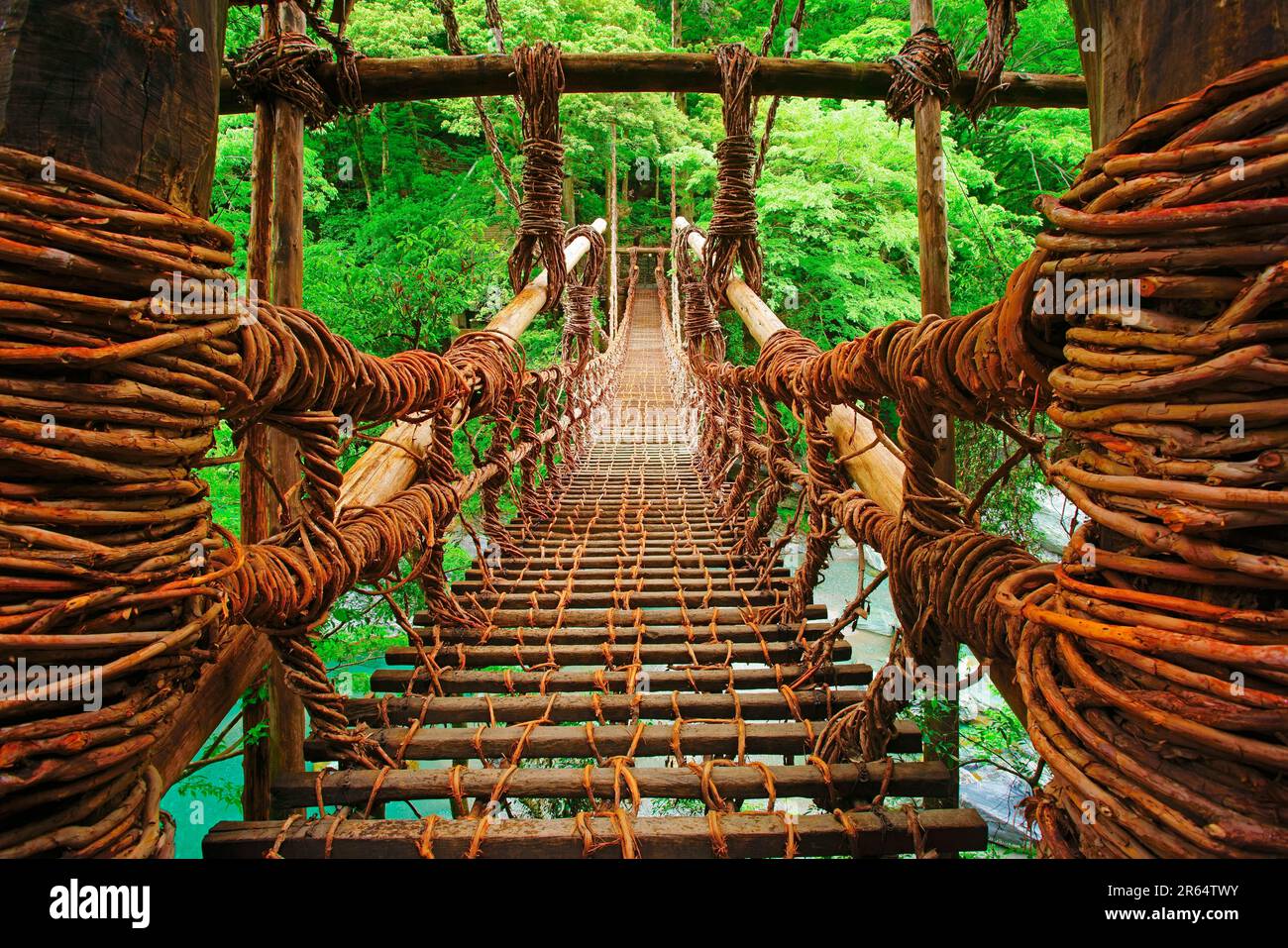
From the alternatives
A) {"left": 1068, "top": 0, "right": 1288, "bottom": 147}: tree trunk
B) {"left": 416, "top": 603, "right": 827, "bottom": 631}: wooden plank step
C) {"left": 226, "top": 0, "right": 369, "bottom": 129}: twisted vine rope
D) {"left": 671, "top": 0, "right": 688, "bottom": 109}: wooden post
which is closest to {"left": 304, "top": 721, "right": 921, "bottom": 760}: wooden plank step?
{"left": 416, "top": 603, "right": 827, "bottom": 631}: wooden plank step

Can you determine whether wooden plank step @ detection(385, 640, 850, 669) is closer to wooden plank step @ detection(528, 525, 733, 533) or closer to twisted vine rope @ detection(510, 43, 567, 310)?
wooden plank step @ detection(528, 525, 733, 533)

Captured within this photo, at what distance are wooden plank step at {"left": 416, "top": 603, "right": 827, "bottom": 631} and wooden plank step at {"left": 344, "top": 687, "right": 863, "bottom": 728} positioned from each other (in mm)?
408

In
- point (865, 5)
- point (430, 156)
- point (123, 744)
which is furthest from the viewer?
point (430, 156)

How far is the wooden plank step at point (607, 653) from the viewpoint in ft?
4.79

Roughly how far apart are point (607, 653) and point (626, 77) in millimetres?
2194

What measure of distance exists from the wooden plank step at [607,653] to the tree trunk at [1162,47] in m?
1.20

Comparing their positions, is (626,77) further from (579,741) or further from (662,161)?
(662,161)

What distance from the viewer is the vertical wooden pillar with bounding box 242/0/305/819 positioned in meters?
2.02

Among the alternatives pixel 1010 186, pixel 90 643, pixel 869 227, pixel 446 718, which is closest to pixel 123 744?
pixel 90 643

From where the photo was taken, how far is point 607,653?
144cm

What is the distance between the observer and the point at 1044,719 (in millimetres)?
462

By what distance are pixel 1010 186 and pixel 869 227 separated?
2.65 metres

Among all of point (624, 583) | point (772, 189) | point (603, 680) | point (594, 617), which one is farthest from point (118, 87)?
point (772, 189)
